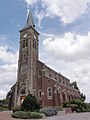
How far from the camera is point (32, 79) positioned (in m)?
43.5

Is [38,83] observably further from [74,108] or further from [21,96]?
[74,108]

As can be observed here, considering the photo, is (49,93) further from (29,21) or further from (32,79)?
(29,21)

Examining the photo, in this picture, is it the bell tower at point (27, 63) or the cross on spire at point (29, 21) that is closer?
the bell tower at point (27, 63)

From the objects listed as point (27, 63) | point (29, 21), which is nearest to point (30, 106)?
point (27, 63)

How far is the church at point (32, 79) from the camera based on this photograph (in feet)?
139

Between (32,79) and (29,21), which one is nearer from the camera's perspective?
(32,79)

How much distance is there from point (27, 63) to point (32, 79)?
14.5 feet

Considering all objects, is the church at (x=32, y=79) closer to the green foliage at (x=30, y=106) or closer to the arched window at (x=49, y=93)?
the arched window at (x=49, y=93)

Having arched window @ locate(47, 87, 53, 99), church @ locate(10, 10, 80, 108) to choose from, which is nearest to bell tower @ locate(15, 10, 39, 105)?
church @ locate(10, 10, 80, 108)

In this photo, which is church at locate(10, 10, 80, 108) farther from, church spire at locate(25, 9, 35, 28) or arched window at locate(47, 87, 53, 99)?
church spire at locate(25, 9, 35, 28)

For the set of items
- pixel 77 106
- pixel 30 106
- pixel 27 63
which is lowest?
pixel 77 106

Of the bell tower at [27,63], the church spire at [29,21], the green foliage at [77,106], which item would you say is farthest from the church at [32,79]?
the green foliage at [77,106]

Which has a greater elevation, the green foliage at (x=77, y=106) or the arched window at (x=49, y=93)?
the arched window at (x=49, y=93)

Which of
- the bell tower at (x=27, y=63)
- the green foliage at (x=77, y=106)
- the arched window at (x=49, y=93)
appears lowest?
the green foliage at (x=77, y=106)
